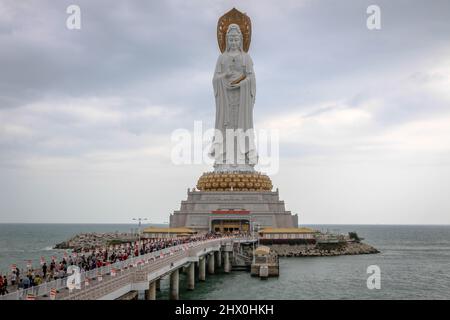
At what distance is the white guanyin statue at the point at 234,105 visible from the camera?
193 feet

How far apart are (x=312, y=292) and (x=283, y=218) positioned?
24.6 m

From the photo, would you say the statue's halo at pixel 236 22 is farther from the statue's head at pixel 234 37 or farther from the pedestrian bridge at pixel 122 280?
the pedestrian bridge at pixel 122 280

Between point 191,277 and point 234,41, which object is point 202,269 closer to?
point 191,277

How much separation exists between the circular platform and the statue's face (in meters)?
13.8

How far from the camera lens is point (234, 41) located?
194 feet

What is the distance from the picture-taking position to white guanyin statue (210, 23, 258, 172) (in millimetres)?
58719

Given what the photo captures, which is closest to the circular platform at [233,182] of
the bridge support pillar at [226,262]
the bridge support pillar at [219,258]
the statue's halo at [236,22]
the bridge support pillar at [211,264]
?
the bridge support pillar at [219,258]

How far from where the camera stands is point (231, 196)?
54.6 m

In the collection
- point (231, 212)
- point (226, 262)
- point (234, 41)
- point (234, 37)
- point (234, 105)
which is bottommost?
point (226, 262)

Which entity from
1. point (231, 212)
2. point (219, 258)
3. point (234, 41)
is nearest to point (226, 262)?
point (219, 258)

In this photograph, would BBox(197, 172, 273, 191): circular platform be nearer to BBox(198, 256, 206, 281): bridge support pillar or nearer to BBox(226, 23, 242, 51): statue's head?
BBox(226, 23, 242, 51): statue's head

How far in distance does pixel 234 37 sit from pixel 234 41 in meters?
0.42
